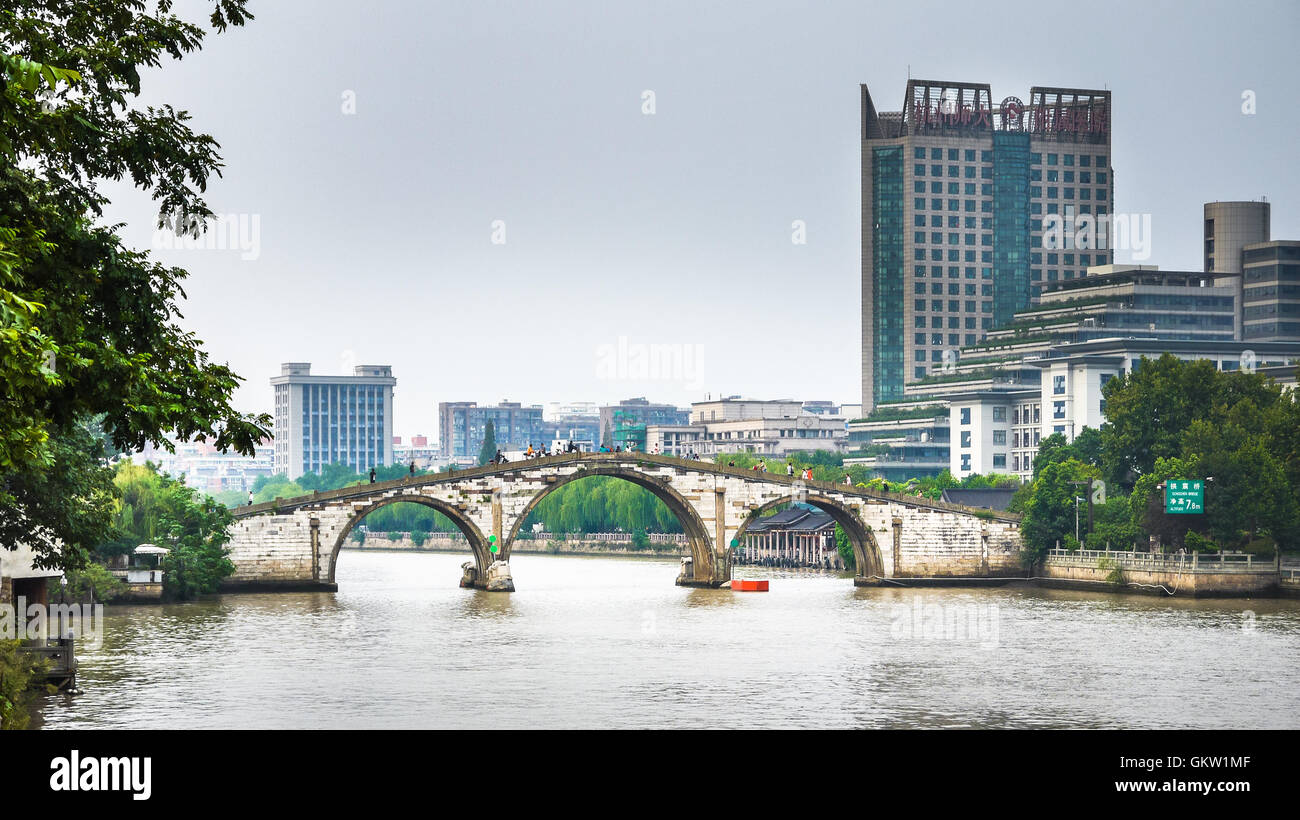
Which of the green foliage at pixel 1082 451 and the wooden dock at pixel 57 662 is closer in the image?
the wooden dock at pixel 57 662

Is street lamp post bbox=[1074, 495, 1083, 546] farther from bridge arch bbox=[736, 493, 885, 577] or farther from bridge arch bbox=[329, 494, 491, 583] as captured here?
bridge arch bbox=[329, 494, 491, 583]

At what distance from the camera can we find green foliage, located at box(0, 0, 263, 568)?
1664cm

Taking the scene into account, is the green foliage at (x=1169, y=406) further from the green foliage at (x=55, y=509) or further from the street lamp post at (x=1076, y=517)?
the green foliage at (x=55, y=509)

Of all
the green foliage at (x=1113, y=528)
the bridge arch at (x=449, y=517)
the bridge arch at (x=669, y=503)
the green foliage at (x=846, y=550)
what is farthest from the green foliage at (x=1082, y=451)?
the bridge arch at (x=449, y=517)

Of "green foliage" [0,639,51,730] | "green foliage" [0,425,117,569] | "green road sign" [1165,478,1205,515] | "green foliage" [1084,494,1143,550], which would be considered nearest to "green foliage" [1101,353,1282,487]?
"green foliage" [1084,494,1143,550]

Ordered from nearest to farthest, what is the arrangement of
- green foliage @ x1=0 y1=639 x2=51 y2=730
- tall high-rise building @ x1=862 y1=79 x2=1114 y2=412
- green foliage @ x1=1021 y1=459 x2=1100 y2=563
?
green foliage @ x1=0 y1=639 x2=51 y2=730
green foliage @ x1=1021 y1=459 x2=1100 y2=563
tall high-rise building @ x1=862 y1=79 x2=1114 y2=412

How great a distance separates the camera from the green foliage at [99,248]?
54.6ft

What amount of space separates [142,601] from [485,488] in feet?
62.5

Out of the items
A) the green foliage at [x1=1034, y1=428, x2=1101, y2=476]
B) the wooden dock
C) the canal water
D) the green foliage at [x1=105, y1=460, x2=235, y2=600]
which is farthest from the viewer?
the green foliage at [x1=1034, y1=428, x2=1101, y2=476]

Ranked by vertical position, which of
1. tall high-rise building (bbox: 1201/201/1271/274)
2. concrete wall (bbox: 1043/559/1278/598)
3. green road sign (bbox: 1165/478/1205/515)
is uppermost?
tall high-rise building (bbox: 1201/201/1271/274)

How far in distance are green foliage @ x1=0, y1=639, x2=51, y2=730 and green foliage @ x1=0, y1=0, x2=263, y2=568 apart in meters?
4.59

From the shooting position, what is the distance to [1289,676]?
4319 cm

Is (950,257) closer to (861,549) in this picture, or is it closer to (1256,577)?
(861,549)

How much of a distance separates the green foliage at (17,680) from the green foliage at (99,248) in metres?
4.59
